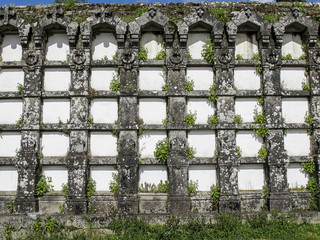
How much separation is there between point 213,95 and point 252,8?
347 centimetres

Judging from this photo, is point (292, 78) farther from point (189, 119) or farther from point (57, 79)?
point (57, 79)

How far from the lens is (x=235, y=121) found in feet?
33.1

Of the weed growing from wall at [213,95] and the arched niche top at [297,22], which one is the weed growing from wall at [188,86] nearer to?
the weed growing from wall at [213,95]

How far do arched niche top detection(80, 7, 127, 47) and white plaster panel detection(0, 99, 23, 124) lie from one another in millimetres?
3189

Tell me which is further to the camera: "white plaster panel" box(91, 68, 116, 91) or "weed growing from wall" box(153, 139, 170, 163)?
"white plaster panel" box(91, 68, 116, 91)

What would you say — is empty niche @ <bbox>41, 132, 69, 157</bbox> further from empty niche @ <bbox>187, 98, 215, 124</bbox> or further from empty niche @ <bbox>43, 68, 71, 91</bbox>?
empty niche @ <bbox>187, 98, 215, 124</bbox>

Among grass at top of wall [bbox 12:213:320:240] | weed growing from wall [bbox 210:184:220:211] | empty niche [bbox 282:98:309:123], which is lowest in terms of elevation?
grass at top of wall [bbox 12:213:320:240]

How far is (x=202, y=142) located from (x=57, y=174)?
199 inches

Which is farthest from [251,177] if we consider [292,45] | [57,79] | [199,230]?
[57,79]

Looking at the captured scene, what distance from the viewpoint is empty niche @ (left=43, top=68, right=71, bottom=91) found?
10273 mm

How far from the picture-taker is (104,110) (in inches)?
399

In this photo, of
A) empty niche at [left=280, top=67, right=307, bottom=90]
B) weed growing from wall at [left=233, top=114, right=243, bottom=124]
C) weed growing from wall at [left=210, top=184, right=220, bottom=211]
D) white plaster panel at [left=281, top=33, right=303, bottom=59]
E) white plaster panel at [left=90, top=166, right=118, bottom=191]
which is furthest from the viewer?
white plaster panel at [left=281, top=33, right=303, bottom=59]

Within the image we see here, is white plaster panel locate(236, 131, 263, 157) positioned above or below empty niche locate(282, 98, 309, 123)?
below


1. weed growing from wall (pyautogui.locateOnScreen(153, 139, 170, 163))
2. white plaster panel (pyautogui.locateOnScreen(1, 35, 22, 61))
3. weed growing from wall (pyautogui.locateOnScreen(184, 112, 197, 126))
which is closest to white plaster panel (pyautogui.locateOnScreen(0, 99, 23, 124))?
white plaster panel (pyautogui.locateOnScreen(1, 35, 22, 61))
